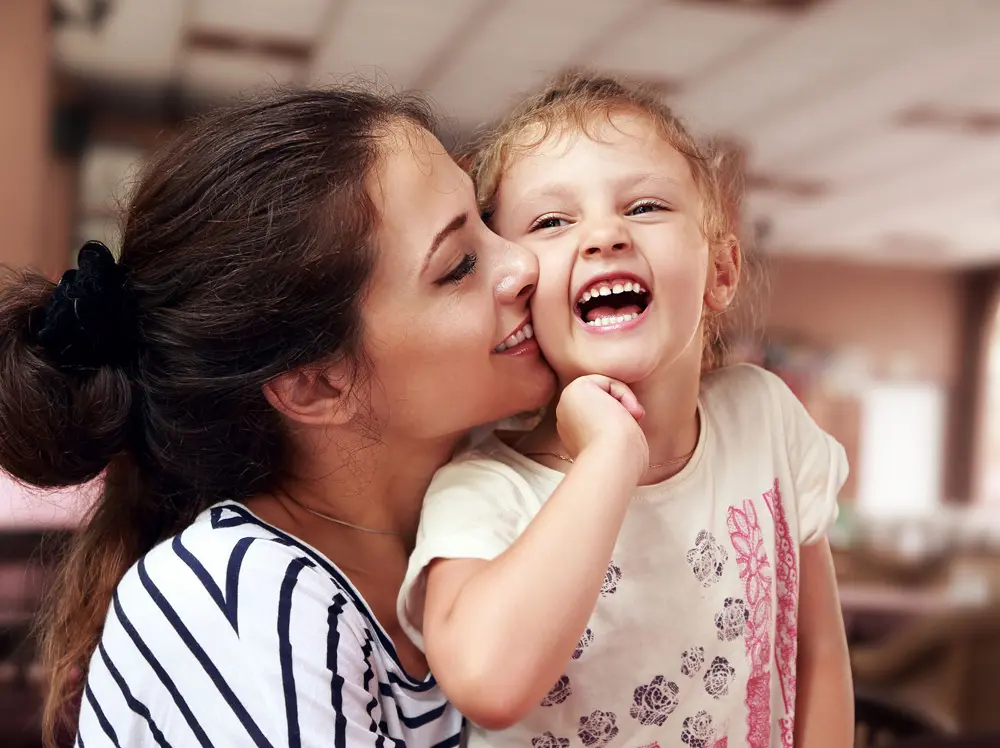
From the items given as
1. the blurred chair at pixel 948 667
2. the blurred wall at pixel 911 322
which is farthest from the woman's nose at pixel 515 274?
the blurred wall at pixel 911 322

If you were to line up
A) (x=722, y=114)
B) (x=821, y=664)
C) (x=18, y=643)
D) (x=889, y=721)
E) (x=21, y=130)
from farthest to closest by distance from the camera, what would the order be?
1. (x=722, y=114)
2. (x=21, y=130)
3. (x=18, y=643)
4. (x=889, y=721)
5. (x=821, y=664)

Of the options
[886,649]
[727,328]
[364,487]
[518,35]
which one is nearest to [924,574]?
[886,649]

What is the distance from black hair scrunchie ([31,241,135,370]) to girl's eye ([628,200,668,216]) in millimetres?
537

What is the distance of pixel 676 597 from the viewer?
101cm

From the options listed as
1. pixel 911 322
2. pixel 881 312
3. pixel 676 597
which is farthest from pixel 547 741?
pixel 911 322

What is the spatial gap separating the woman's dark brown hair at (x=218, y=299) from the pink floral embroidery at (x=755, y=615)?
1.45ft

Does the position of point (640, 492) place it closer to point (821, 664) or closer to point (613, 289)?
point (613, 289)

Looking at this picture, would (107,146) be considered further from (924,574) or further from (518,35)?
(924,574)

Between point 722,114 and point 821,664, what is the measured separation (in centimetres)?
477

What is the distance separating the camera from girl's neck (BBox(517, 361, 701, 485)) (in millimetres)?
1072

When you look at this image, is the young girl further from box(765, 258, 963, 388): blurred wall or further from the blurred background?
box(765, 258, 963, 388): blurred wall

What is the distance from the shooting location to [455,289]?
3.43ft

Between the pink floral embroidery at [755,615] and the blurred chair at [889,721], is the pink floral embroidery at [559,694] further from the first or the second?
the blurred chair at [889,721]

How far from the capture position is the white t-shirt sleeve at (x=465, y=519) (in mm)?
938
